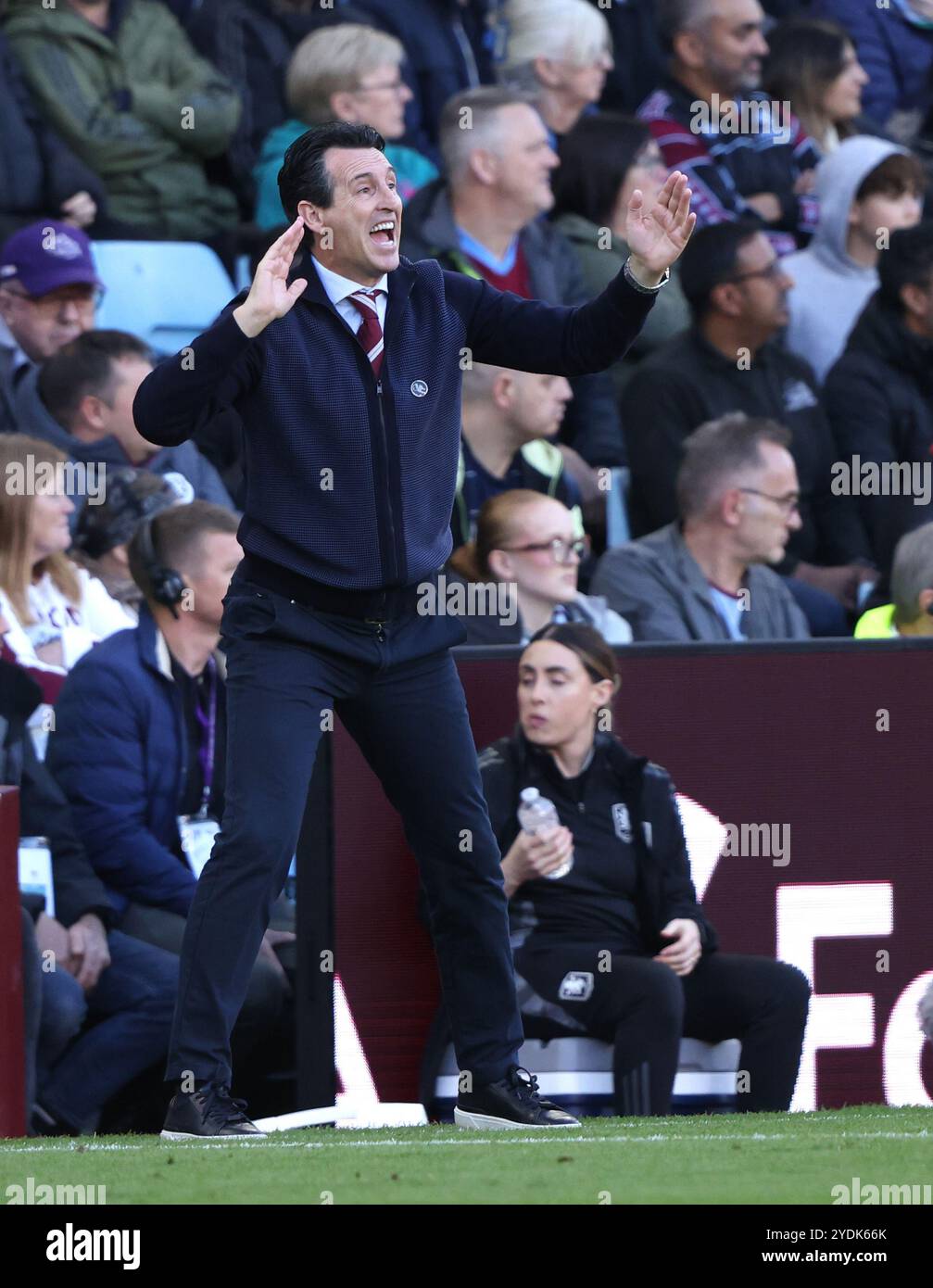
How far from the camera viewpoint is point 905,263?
964 centimetres

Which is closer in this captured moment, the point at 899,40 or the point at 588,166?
the point at 588,166

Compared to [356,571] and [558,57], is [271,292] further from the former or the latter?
[558,57]

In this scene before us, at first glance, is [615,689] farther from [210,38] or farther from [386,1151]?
[210,38]

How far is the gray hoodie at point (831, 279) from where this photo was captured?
10266mm

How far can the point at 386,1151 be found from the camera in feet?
15.8

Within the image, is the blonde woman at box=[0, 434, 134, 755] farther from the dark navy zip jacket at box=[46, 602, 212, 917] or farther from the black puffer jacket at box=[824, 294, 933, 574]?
the black puffer jacket at box=[824, 294, 933, 574]

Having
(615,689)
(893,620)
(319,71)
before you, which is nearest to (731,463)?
(893,620)

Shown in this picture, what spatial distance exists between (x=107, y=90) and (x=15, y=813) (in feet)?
14.9

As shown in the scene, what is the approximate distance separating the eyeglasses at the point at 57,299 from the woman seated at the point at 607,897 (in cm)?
318

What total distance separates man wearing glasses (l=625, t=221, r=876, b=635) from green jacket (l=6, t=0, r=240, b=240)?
80.8 inches

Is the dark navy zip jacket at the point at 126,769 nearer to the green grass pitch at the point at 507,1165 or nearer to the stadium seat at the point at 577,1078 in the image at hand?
the stadium seat at the point at 577,1078

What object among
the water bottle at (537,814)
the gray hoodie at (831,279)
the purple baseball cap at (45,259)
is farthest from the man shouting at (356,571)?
the gray hoodie at (831,279)

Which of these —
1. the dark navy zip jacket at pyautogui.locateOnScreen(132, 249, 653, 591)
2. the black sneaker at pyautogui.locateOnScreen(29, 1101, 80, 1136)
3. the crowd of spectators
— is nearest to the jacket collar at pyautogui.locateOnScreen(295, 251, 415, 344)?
the dark navy zip jacket at pyautogui.locateOnScreen(132, 249, 653, 591)

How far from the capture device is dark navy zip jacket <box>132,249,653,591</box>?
4.99 m
